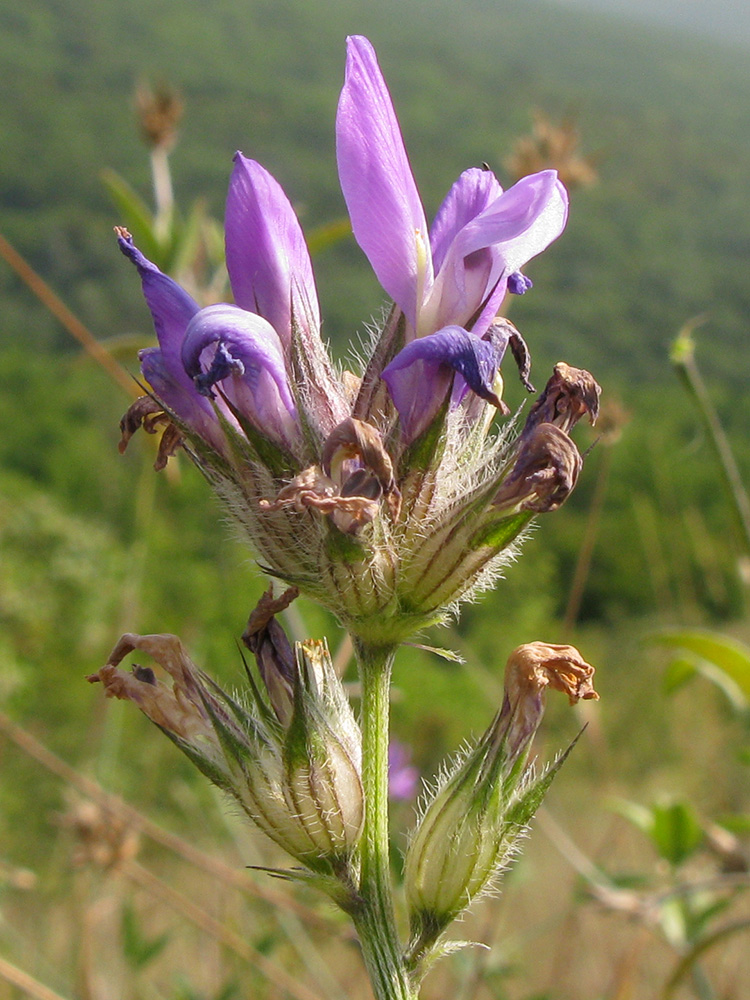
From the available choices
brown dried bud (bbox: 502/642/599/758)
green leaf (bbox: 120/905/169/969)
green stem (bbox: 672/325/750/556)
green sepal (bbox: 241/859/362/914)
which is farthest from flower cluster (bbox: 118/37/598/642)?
green leaf (bbox: 120/905/169/969)

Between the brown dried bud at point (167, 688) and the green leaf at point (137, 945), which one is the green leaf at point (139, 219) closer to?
the brown dried bud at point (167, 688)

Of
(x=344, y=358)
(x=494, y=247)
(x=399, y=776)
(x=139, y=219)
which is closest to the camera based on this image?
(x=494, y=247)

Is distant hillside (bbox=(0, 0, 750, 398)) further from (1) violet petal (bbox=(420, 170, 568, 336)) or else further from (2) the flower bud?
(2) the flower bud

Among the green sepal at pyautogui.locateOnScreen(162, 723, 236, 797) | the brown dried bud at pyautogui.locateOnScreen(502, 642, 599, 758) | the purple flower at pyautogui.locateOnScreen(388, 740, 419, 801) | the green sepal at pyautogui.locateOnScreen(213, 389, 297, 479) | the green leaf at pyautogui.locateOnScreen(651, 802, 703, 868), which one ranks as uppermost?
the green sepal at pyautogui.locateOnScreen(213, 389, 297, 479)

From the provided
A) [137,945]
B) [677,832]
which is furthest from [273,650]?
[137,945]

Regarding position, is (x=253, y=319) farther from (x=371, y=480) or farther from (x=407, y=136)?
(x=407, y=136)

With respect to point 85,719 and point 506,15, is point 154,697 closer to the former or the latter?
point 85,719

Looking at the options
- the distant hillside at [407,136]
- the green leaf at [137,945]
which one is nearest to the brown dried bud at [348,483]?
the green leaf at [137,945]
